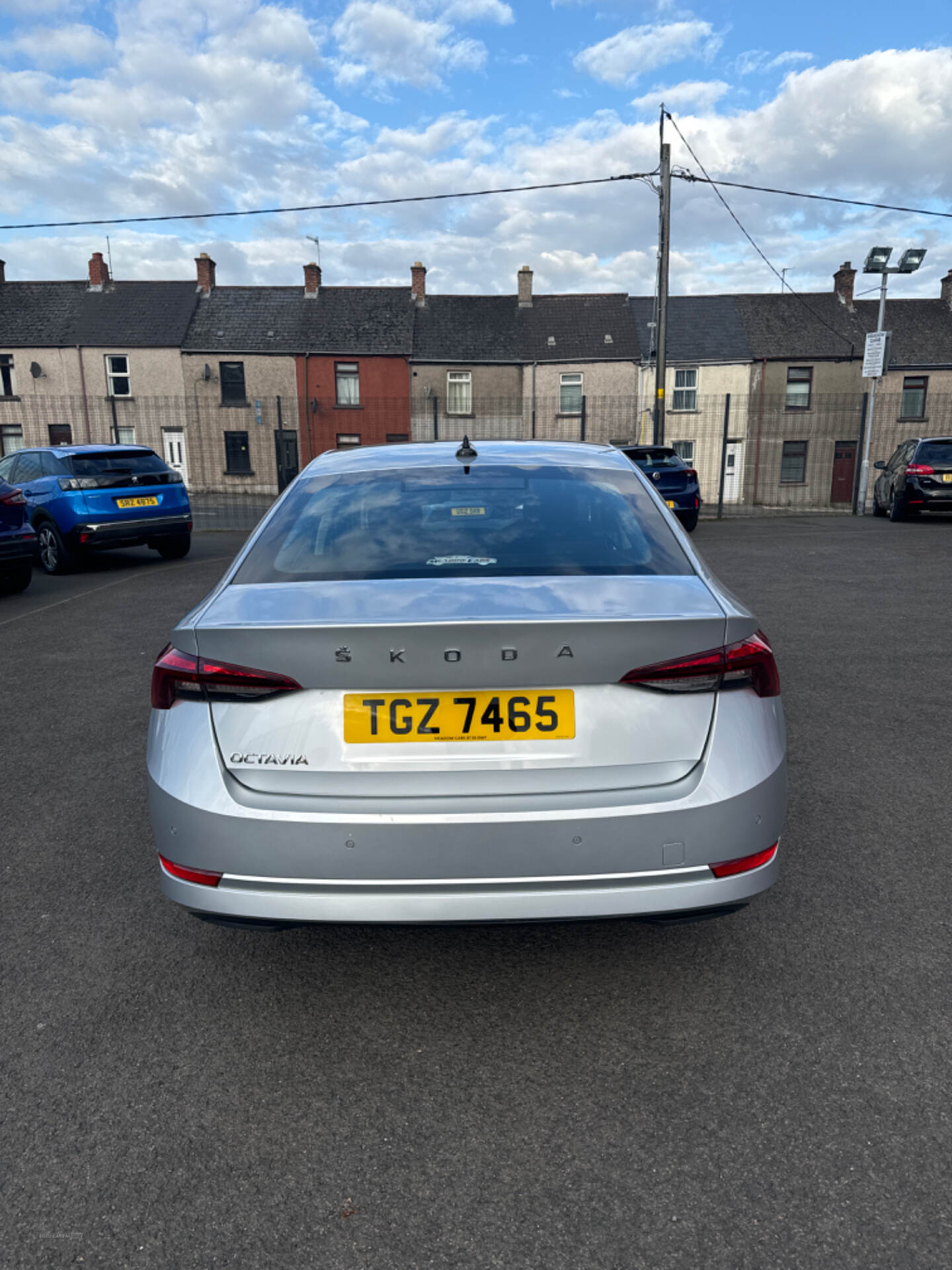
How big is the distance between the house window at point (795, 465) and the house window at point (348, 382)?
731 inches

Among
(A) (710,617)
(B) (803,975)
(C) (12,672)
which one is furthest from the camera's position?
(C) (12,672)

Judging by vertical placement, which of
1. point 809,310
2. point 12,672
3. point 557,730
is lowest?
point 12,672

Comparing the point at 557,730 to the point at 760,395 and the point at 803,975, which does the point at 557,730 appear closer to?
the point at 803,975

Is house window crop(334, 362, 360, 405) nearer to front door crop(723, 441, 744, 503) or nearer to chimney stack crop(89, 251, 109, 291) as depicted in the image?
chimney stack crop(89, 251, 109, 291)

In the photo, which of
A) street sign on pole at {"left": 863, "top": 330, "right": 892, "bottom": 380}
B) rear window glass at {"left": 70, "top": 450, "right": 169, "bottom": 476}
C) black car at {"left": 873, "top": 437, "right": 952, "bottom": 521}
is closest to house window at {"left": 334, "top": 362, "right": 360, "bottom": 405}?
street sign on pole at {"left": 863, "top": 330, "right": 892, "bottom": 380}

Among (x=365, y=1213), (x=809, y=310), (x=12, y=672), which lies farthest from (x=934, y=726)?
(x=809, y=310)

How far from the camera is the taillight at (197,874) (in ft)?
7.70

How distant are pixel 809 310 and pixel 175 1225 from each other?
45.3m

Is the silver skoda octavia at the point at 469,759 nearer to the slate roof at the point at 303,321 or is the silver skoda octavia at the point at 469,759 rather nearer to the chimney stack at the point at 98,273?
the slate roof at the point at 303,321

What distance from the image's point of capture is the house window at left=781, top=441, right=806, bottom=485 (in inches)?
1590

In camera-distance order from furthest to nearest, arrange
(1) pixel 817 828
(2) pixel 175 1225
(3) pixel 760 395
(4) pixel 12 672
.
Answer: (3) pixel 760 395
(4) pixel 12 672
(1) pixel 817 828
(2) pixel 175 1225

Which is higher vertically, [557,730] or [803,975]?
[557,730]

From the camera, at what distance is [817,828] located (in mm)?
3797

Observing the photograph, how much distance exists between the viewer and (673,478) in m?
17.5
